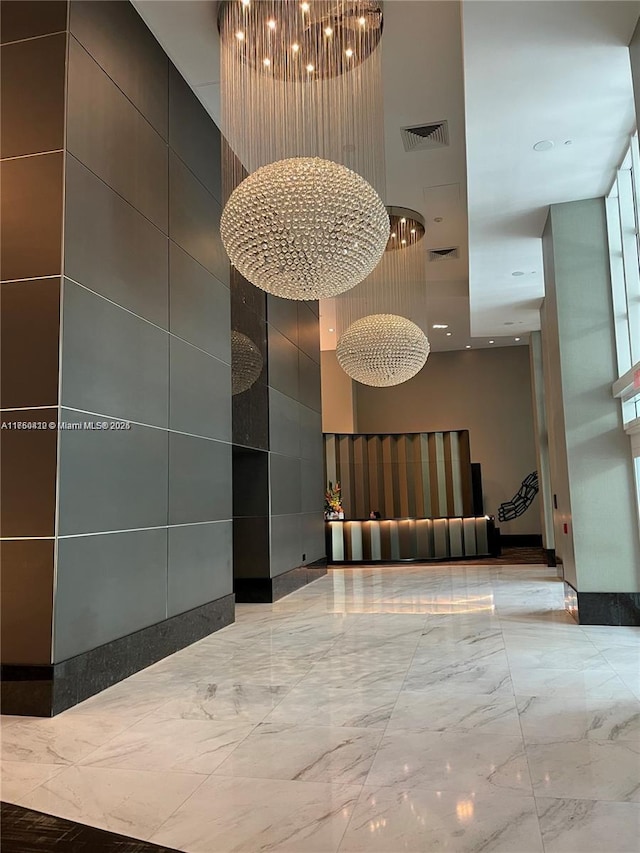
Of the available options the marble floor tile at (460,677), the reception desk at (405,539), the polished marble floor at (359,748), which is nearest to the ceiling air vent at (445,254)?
the reception desk at (405,539)

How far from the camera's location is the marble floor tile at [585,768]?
276 centimetres

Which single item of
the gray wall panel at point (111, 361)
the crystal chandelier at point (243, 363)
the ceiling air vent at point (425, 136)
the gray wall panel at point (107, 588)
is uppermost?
the ceiling air vent at point (425, 136)

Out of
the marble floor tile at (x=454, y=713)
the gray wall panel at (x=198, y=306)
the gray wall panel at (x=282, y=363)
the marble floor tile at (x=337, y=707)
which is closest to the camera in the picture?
the marble floor tile at (x=454, y=713)

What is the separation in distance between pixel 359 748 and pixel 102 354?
123 inches

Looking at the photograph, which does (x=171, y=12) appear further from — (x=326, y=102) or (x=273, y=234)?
(x=273, y=234)

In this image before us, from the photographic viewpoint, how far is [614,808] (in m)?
2.61

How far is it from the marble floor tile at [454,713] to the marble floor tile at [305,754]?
30 centimetres

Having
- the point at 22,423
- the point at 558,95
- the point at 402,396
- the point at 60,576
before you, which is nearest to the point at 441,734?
the point at 60,576

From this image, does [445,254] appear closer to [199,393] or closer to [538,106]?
[538,106]

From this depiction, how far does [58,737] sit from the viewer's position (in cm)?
366

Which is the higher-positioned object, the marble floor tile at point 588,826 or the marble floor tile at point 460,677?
the marble floor tile at point 588,826

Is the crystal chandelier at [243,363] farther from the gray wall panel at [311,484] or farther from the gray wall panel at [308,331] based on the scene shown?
the gray wall panel at [311,484]

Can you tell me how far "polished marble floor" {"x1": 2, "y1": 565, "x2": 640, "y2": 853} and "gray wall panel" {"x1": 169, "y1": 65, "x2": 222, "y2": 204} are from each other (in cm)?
467

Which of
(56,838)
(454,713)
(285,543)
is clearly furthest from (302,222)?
(285,543)
